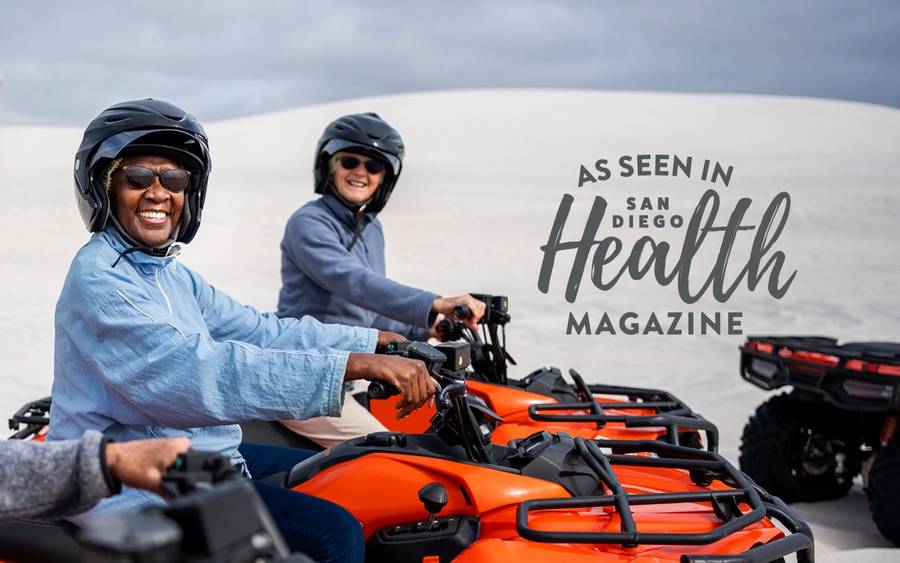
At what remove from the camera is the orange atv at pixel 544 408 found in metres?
3.87

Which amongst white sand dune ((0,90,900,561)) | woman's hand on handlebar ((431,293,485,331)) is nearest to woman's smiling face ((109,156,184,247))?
woman's hand on handlebar ((431,293,485,331))

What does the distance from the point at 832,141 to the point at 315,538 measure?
37.4 m

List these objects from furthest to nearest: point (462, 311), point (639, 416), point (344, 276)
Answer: point (344, 276), point (462, 311), point (639, 416)

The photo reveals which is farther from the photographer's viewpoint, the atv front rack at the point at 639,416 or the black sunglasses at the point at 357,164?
the black sunglasses at the point at 357,164

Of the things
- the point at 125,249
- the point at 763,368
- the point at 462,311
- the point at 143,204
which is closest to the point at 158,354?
the point at 125,249

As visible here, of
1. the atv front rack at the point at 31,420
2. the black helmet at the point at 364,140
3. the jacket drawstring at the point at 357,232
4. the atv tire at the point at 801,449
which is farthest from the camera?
the atv tire at the point at 801,449

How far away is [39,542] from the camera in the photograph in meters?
2.33

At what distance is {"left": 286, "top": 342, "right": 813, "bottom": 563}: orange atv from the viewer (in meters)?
2.44

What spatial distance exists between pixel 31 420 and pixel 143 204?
1.54m

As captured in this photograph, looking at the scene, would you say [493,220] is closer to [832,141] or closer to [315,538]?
[832,141]

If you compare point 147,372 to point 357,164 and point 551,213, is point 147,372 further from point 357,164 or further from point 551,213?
point 551,213

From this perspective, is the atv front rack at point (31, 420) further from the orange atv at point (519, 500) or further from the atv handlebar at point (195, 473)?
the atv handlebar at point (195, 473)

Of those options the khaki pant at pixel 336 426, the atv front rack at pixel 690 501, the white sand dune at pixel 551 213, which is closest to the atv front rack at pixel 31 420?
the khaki pant at pixel 336 426

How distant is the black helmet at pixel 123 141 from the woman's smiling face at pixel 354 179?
6.60 ft
